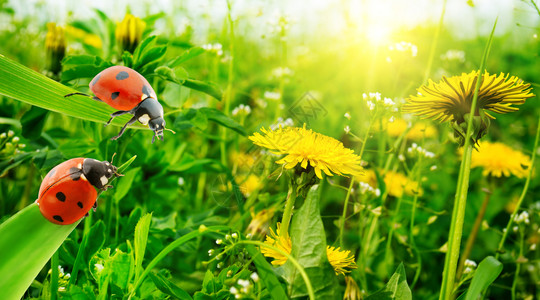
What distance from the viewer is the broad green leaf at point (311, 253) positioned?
734 millimetres

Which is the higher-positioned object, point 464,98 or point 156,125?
point 464,98

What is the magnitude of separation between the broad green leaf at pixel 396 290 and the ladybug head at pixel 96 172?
498 millimetres

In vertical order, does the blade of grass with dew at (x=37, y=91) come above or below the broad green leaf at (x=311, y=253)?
above

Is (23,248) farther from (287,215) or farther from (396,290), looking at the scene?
(396,290)

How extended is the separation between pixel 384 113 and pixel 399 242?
1.63 feet

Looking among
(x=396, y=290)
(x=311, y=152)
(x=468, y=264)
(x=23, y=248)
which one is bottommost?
(x=468, y=264)

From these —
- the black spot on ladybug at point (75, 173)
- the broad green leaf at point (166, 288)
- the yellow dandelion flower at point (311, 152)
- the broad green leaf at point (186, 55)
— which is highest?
the broad green leaf at point (186, 55)

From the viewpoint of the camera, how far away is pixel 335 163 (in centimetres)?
83

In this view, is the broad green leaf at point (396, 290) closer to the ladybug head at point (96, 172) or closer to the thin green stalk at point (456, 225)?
the thin green stalk at point (456, 225)

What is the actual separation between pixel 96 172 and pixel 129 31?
0.60 m

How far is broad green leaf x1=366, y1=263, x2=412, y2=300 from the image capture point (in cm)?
81

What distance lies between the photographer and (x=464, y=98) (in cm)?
85

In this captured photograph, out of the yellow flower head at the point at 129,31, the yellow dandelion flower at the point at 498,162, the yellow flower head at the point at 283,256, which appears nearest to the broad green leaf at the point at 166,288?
the yellow flower head at the point at 283,256

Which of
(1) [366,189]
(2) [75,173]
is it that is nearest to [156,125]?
(2) [75,173]
